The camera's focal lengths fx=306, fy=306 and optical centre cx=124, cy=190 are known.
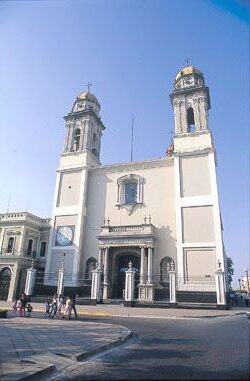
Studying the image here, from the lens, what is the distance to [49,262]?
31156 mm

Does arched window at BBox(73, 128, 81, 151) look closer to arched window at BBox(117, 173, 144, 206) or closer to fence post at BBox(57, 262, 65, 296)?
arched window at BBox(117, 173, 144, 206)

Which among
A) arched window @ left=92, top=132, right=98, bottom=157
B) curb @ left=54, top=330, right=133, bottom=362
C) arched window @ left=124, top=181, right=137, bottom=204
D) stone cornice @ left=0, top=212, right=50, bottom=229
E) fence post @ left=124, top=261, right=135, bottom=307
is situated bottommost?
curb @ left=54, top=330, right=133, bottom=362

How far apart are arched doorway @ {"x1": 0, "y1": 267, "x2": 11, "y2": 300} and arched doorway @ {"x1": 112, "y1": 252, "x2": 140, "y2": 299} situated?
1135 cm

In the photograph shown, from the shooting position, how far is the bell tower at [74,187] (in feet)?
100.0

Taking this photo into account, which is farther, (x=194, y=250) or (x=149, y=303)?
(x=194, y=250)

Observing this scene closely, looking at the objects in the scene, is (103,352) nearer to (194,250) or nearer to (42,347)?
(42,347)

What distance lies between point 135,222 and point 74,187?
8.24 m

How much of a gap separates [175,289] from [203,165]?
1184 centimetres

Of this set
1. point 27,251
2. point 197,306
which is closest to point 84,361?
point 197,306

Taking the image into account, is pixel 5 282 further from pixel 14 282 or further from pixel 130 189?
pixel 130 189

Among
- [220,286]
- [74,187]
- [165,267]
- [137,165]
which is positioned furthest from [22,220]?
[220,286]

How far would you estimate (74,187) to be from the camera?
33.7m

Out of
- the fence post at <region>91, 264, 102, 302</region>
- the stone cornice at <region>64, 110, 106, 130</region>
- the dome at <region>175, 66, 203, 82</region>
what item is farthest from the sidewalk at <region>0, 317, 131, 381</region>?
the dome at <region>175, 66, 203, 82</region>

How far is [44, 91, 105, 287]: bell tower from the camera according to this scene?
100.0ft
